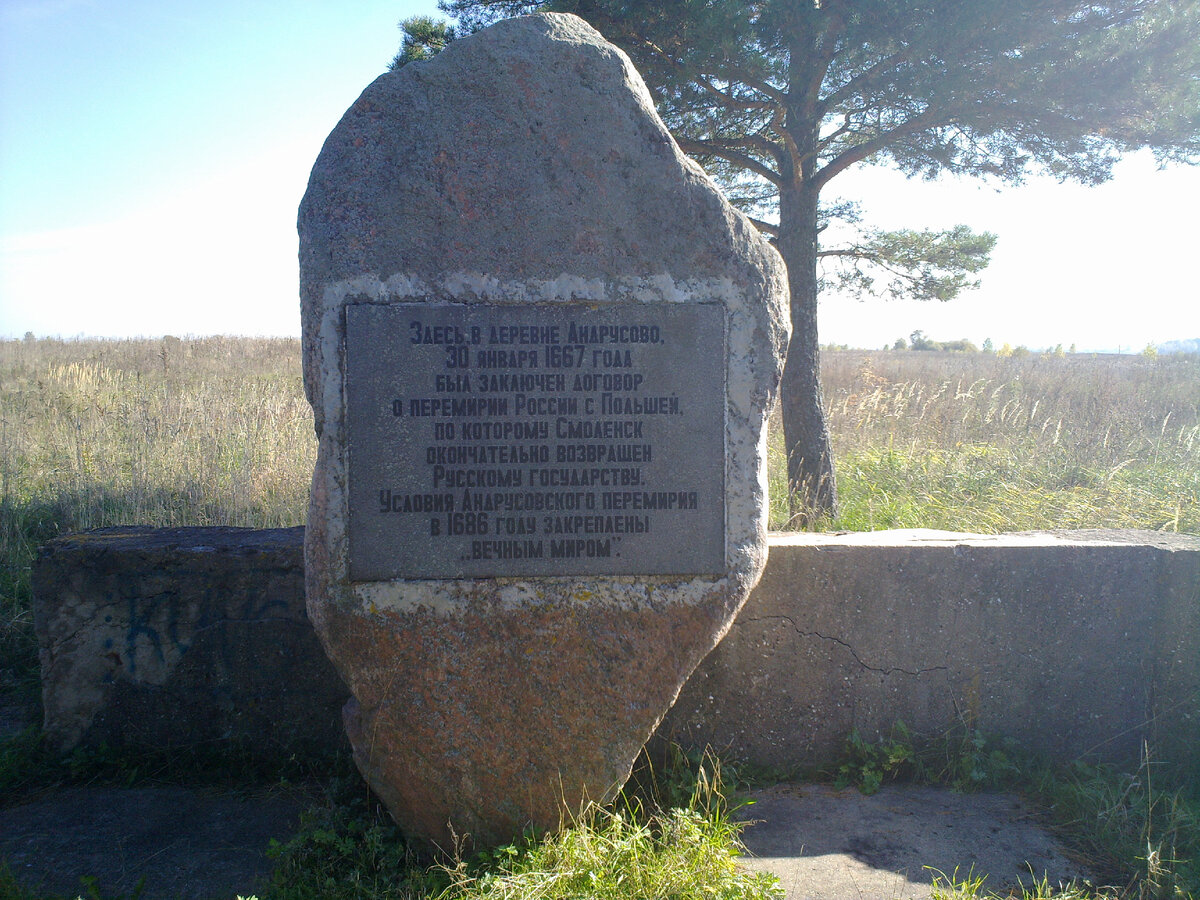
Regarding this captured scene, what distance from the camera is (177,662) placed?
9.84ft

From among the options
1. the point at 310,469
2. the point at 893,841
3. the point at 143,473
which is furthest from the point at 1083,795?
the point at 143,473

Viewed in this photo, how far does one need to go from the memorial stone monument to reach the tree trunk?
3.21m

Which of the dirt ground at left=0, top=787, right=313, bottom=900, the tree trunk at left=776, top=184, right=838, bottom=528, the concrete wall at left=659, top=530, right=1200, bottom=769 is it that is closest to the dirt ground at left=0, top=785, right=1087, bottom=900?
the dirt ground at left=0, top=787, right=313, bottom=900

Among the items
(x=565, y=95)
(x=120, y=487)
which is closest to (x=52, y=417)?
(x=120, y=487)

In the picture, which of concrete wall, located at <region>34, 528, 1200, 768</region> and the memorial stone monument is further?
concrete wall, located at <region>34, 528, 1200, 768</region>

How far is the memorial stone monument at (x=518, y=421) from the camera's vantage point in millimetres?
2287

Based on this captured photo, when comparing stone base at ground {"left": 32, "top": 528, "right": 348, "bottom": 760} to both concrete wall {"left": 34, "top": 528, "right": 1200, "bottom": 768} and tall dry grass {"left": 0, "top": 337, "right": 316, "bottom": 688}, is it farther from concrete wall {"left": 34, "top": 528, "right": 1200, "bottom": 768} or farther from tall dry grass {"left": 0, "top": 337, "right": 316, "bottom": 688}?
tall dry grass {"left": 0, "top": 337, "right": 316, "bottom": 688}

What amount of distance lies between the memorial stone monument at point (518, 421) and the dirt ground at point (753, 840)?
588 millimetres

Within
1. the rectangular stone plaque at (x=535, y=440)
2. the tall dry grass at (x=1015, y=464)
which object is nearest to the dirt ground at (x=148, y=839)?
the rectangular stone plaque at (x=535, y=440)

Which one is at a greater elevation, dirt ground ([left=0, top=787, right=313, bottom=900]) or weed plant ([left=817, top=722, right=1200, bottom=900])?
weed plant ([left=817, top=722, right=1200, bottom=900])

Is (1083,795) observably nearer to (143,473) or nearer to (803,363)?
(803,363)

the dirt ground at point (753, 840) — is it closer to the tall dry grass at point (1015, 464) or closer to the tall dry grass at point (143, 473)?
the tall dry grass at point (143, 473)

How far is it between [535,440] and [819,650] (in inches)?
54.9

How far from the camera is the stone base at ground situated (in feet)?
9.80
